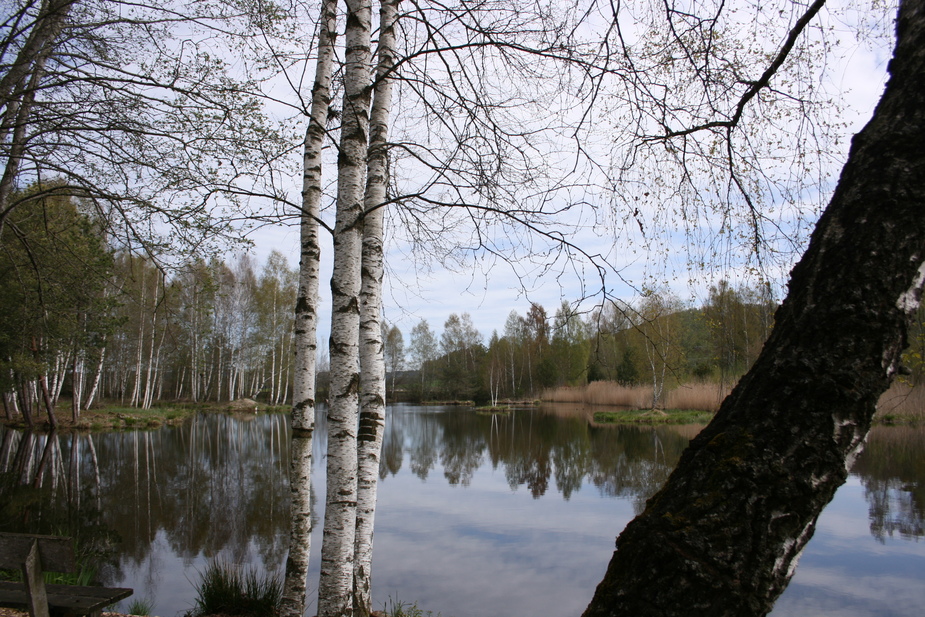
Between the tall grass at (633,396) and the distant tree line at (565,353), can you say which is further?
the tall grass at (633,396)

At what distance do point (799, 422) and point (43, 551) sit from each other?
402 cm

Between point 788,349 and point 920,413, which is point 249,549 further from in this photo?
point 920,413

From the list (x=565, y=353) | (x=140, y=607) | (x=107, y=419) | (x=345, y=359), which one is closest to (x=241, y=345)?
(x=107, y=419)

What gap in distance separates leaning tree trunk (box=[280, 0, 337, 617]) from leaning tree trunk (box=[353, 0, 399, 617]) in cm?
45

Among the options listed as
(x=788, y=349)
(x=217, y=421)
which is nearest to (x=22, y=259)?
(x=788, y=349)

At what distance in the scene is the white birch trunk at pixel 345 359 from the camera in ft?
10.7

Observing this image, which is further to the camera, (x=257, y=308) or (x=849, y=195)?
(x=257, y=308)

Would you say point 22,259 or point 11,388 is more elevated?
point 22,259

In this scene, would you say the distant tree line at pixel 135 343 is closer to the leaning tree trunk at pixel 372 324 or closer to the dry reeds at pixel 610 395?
the leaning tree trunk at pixel 372 324

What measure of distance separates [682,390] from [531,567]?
20.6 m

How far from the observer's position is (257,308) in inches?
1430

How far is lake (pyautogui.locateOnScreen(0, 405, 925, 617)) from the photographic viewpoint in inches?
253

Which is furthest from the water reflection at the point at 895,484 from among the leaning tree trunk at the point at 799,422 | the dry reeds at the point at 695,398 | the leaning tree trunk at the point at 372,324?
the leaning tree trunk at the point at 799,422

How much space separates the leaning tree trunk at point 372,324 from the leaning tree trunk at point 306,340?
1.49 ft
